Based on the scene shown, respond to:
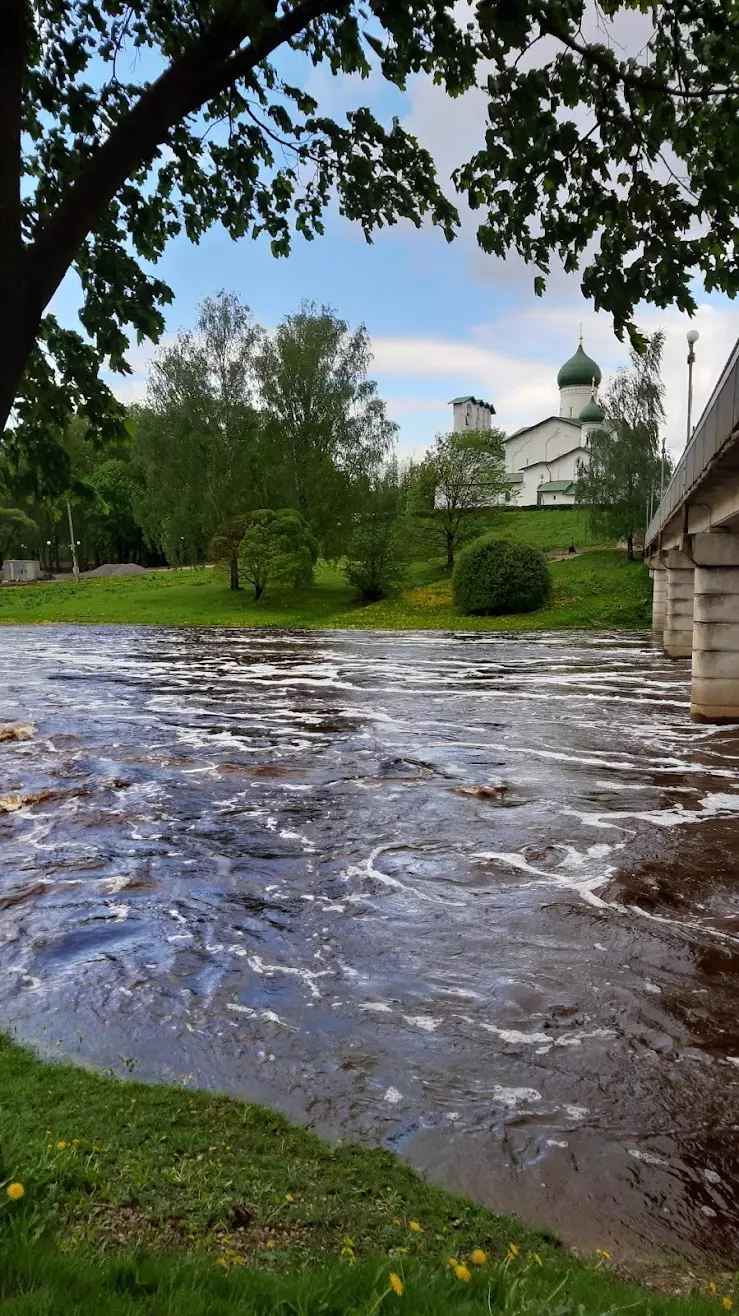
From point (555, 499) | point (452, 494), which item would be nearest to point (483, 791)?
point (452, 494)

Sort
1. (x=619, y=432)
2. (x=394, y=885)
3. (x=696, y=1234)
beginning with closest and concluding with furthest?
(x=696, y=1234) → (x=394, y=885) → (x=619, y=432)

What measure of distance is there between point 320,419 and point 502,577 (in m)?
16.6

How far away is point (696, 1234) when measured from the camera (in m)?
4.45

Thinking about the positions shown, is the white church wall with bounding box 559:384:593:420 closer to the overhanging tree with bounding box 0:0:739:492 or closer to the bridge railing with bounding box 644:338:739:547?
the bridge railing with bounding box 644:338:739:547

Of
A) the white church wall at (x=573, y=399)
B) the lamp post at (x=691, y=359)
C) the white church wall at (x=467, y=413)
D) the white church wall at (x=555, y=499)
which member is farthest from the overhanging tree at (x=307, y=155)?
the white church wall at (x=467, y=413)

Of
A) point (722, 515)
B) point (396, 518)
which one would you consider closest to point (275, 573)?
point (396, 518)

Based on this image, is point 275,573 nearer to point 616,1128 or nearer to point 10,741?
point 10,741

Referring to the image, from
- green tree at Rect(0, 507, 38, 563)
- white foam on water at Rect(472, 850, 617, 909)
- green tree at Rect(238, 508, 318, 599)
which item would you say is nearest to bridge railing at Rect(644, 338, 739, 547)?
white foam on water at Rect(472, 850, 617, 909)

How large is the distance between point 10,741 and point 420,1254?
15705 mm

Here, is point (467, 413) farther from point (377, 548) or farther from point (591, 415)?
point (377, 548)

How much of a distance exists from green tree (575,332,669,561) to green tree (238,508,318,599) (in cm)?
1968

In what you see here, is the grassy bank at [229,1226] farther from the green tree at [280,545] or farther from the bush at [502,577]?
the green tree at [280,545]

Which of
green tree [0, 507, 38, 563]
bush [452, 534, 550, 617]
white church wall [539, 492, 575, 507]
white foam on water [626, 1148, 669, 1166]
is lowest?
white foam on water [626, 1148, 669, 1166]

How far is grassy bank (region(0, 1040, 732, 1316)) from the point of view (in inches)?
119
